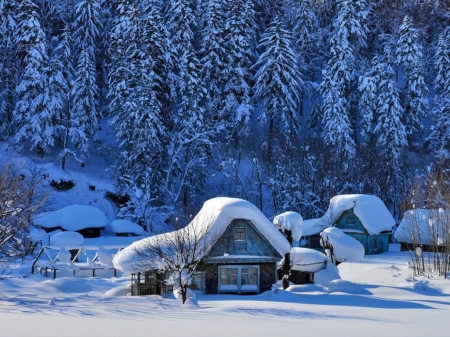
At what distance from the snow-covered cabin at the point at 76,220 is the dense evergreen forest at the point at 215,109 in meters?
2.70

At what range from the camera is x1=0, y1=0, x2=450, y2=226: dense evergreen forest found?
51312 millimetres

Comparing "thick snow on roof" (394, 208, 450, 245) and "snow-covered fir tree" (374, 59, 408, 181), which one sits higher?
"snow-covered fir tree" (374, 59, 408, 181)

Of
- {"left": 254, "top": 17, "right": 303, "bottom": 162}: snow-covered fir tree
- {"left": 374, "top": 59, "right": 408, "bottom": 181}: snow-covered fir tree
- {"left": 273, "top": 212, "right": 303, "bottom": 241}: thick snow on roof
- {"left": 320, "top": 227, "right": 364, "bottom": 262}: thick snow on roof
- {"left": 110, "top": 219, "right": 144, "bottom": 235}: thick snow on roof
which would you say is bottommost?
{"left": 320, "top": 227, "right": 364, "bottom": 262}: thick snow on roof

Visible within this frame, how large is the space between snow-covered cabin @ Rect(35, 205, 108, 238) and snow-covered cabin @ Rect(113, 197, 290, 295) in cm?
1997

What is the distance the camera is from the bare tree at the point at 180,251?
22.7m

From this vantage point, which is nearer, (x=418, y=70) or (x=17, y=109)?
(x=17, y=109)

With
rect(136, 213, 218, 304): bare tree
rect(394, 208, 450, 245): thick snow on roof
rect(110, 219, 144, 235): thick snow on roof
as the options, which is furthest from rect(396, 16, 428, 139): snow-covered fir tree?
rect(136, 213, 218, 304): bare tree

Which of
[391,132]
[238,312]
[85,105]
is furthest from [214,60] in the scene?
[238,312]

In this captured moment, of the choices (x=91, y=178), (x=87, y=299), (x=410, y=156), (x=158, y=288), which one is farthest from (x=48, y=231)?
(x=410, y=156)

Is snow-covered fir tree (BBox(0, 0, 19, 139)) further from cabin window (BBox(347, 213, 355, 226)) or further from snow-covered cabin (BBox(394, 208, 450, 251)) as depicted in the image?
snow-covered cabin (BBox(394, 208, 450, 251))

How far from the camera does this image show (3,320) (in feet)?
53.4

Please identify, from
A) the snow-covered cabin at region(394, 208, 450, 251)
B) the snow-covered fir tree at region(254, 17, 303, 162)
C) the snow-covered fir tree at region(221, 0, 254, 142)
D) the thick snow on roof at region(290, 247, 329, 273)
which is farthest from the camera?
the snow-covered fir tree at region(221, 0, 254, 142)

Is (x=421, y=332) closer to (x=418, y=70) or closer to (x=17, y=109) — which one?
(x=17, y=109)

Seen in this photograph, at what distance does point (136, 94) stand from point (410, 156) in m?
27.0
